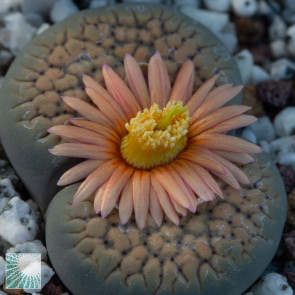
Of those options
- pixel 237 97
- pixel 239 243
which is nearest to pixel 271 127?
pixel 237 97

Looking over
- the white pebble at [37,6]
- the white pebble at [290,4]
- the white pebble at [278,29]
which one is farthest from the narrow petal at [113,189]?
the white pebble at [290,4]

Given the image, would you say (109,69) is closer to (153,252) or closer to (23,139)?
(23,139)

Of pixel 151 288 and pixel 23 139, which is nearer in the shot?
pixel 151 288

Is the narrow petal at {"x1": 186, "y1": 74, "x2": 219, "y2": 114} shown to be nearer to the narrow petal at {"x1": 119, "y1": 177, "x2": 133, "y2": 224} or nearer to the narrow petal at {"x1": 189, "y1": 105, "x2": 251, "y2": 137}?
the narrow petal at {"x1": 189, "y1": 105, "x2": 251, "y2": 137}

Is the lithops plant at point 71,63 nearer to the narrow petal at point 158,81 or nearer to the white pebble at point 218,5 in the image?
the narrow petal at point 158,81

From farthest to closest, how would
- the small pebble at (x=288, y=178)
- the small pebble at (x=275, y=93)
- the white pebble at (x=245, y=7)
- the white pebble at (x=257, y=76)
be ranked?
the white pebble at (x=245, y=7) → the white pebble at (x=257, y=76) → the small pebble at (x=275, y=93) → the small pebble at (x=288, y=178)

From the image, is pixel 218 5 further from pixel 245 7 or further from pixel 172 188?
pixel 172 188

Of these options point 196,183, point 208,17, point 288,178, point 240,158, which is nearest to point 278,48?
point 208,17
